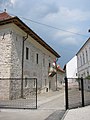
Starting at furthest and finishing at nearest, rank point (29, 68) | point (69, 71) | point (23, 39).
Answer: point (69, 71) → point (29, 68) → point (23, 39)

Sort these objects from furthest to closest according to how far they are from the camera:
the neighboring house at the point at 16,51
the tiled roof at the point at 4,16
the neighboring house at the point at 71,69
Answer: the neighboring house at the point at 71,69 < the tiled roof at the point at 4,16 < the neighboring house at the point at 16,51

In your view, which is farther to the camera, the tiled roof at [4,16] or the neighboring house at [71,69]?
the neighboring house at [71,69]

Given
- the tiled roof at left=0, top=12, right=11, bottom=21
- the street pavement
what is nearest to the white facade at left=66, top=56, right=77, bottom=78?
the tiled roof at left=0, top=12, right=11, bottom=21

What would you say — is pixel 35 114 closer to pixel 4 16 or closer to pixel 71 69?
pixel 4 16

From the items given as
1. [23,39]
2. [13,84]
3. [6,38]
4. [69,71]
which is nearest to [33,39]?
[23,39]

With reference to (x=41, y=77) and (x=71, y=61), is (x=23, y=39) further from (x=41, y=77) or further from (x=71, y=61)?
(x=71, y=61)

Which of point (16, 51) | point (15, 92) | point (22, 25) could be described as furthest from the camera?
point (16, 51)

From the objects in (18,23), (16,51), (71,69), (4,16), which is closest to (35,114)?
(16,51)

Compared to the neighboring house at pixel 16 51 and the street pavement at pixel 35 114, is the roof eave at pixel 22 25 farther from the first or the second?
the street pavement at pixel 35 114

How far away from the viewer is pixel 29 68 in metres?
A: 20.8

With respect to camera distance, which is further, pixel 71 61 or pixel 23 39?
pixel 71 61

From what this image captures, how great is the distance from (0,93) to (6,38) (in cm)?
467

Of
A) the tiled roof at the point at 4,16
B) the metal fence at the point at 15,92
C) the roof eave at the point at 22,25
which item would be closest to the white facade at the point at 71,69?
the roof eave at the point at 22,25

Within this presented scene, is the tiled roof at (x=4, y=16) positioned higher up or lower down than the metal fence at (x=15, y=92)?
higher up
